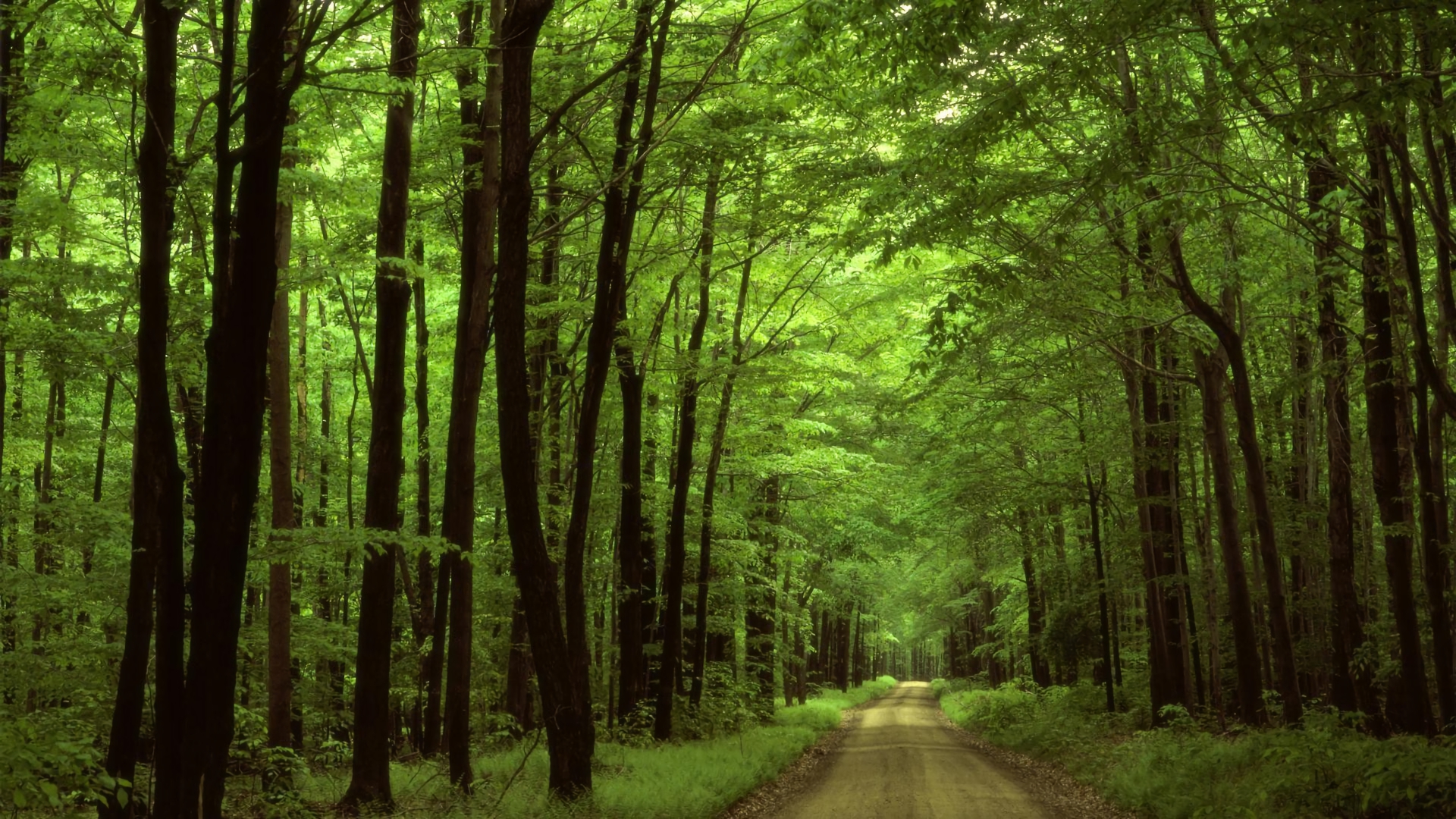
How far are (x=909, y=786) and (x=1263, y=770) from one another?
5.34 m

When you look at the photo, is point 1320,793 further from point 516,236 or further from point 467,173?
point 467,173

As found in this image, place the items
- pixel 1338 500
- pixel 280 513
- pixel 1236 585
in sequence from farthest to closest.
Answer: pixel 1236 585, pixel 1338 500, pixel 280 513

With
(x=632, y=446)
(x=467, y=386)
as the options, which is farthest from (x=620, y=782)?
(x=632, y=446)

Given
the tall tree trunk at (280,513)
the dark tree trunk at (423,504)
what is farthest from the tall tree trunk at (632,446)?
the tall tree trunk at (280,513)

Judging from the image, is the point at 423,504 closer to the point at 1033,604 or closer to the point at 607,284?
the point at 607,284

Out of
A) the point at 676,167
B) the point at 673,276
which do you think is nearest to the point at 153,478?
the point at 676,167

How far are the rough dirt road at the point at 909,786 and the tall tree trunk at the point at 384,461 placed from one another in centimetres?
518

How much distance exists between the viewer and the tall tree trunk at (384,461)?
35.0 feet

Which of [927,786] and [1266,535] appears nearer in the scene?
[1266,535]

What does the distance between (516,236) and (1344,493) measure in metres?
11.7

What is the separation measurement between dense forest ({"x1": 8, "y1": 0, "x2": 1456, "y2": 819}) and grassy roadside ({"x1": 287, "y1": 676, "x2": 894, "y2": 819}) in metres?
0.36

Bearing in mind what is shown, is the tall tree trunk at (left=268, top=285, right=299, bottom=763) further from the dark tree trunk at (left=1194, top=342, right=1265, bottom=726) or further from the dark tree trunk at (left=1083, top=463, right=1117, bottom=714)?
the dark tree trunk at (left=1083, top=463, right=1117, bottom=714)

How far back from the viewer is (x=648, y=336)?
1755cm

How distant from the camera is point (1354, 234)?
16500 mm
